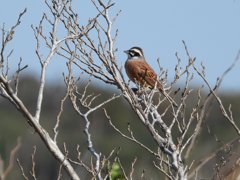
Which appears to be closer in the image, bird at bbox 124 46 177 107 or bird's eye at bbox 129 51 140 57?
bird at bbox 124 46 177 107

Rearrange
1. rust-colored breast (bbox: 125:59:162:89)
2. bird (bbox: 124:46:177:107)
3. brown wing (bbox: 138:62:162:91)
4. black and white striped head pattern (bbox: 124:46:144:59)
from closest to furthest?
brown wing (bbox: 138:62:162:91), bird (bbox: 124:46:177:107), rust-colored breast (bbox: 125:59:162:89), black and white striped head pattern (bbox: 124:46:144:59)

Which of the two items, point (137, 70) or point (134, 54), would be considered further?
point (134, 54)

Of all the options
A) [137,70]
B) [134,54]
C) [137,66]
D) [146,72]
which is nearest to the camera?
[146,72]

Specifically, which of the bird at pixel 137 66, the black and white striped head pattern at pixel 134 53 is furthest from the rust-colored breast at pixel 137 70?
the black and white striped head pattern at pixel 134 53

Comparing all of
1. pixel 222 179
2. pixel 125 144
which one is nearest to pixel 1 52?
pixel 222 179

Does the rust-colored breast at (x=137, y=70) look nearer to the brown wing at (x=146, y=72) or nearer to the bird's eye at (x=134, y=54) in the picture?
the brown wing at (x=146, y=72)

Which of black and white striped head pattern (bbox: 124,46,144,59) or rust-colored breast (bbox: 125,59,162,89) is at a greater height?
black and white striped head pattern (bbox: 124,46,144,59)

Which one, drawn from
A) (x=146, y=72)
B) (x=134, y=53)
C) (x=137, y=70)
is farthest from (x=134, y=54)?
(x=146, y=72)

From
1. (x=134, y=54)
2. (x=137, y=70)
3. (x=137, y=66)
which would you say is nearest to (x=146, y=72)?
(x=137, y=70)

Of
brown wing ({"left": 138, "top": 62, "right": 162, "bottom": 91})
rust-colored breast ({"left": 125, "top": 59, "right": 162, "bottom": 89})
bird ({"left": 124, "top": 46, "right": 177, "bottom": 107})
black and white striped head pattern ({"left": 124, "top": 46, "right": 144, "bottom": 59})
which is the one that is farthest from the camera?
black and white striped head pattern ({"left": 124, "top": 46, "right": 144, "bottom": 59})

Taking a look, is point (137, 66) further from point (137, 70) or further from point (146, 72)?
point (146, 72)

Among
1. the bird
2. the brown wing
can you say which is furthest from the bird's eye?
the brown wing

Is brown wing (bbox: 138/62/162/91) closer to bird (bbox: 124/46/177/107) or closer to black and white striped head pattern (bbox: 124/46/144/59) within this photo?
bird (bbox: 124/46/177/107)

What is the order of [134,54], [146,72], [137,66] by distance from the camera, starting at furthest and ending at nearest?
[134,54] < [137,66] < [146,72]
